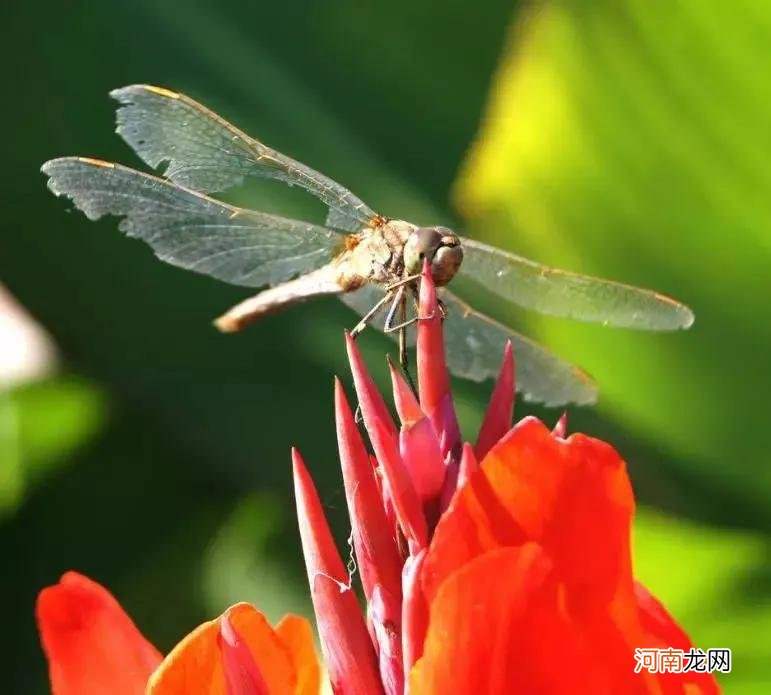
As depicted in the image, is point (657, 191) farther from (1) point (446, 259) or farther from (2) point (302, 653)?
(2) point (302, 653)

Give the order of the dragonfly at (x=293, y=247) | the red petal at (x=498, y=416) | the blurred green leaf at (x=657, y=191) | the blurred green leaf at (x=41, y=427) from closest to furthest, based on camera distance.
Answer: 1. the red petal at (x=498, y=416)
2. the dragonfly at (x=293, y=247)
3. the blurred green leaf at (x=657, y=191)
4. the blurred green leaf at (x=41, y=427)

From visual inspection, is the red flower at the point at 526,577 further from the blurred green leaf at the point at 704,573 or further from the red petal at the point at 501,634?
the blurred green leaf at the point at 704,573

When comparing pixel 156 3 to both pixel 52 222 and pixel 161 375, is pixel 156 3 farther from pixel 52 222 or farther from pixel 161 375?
pixel 161 375

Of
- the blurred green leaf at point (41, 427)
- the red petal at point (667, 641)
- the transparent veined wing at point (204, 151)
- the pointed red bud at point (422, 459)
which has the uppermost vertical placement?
the transparent veined wing at point (204, 151)

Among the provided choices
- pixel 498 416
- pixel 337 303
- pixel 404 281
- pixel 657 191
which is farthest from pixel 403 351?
pixel 337 303

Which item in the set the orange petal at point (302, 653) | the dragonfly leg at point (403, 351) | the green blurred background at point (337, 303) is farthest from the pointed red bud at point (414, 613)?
the green blurred background at point (337, 303)
